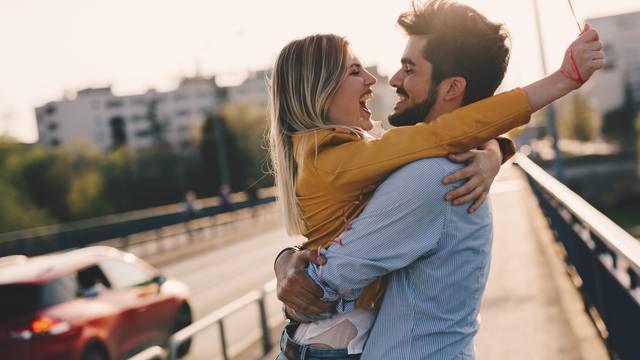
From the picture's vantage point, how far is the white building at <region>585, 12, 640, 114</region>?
12006cm

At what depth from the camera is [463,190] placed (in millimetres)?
1943

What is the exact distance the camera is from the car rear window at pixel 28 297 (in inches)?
290

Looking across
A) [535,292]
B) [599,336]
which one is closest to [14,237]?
[535,292]

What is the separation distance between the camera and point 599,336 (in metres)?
6.18

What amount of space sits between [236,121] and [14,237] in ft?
154

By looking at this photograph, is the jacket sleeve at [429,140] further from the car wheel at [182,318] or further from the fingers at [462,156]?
the car wheel at [182,318]

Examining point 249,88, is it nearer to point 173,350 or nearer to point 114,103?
point 114,103

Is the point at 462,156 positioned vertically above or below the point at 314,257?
above

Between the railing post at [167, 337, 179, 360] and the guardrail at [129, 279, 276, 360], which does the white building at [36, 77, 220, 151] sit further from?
the railing post at [167, 337, 179, 360]

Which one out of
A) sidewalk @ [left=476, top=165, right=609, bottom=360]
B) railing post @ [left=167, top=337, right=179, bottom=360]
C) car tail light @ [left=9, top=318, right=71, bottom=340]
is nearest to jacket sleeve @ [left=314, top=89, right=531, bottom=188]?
sidewalk @ [left=476, top=165, right=609, bottom=360]

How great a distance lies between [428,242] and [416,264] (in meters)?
0.11

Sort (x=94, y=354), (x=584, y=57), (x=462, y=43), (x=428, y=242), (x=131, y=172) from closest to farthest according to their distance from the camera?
(x=428, y=242)
(x=584, y=57)
(x=462, y=43)
(x=94, y=354)
(x=131, y=172)

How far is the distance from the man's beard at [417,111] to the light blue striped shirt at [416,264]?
1.28 feet

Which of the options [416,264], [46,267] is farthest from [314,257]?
[46,267]
